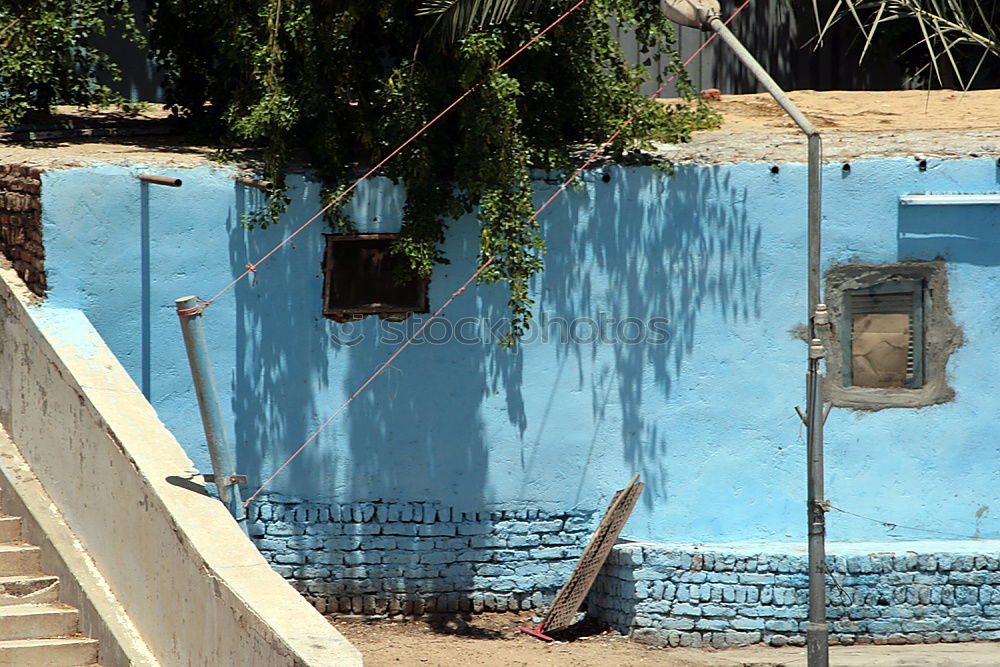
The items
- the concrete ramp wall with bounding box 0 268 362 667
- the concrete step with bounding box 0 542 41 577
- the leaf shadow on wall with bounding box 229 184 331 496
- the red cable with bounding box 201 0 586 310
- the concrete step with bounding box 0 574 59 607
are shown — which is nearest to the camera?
the concrete ramp wall with bounding box 0 268 362 667

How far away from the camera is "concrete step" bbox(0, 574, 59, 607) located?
7.24 m

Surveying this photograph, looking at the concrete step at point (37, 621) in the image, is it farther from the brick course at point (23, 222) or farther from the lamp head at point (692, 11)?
the lamp head at point (692, 11)

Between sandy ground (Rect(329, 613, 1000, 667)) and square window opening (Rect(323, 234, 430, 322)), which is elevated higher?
square window opening (Rect(323, 234, 430, 322))

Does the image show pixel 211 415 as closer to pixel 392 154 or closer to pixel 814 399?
pixel 392 154

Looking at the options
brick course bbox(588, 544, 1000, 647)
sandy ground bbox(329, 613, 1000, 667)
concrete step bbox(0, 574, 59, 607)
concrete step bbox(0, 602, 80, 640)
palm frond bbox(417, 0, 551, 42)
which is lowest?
sandy ground bbox(329, 613, 1000, 667)

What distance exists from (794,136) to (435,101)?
281 centimetres

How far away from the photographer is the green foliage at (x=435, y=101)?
880 centimetres

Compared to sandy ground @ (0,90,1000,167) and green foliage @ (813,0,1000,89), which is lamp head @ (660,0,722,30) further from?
green foliage @ (813,0,1000,89)

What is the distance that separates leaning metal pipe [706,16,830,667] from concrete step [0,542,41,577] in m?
4.70

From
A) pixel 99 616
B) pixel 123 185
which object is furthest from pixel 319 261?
pixel 99 616

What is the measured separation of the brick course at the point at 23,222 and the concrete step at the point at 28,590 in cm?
219

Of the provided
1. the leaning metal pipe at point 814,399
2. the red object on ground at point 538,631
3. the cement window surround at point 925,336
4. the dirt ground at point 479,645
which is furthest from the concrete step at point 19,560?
the cement window surround at point 925,336

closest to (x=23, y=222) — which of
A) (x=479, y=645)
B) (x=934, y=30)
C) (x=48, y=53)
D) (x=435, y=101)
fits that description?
(x=48, y=53)

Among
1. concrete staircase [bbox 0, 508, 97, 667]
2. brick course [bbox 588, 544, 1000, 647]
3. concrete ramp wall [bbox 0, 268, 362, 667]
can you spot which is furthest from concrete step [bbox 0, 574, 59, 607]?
brick course [bbox 588, 544, 1000, 647]
